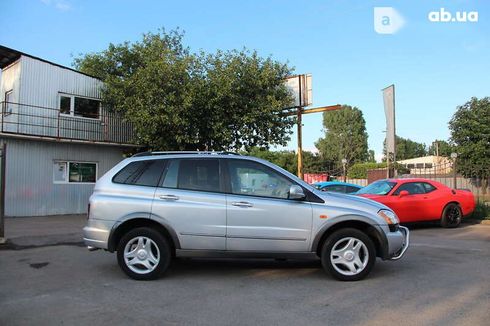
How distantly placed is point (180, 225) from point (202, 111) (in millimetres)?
10876

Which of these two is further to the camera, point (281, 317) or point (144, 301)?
point (144, 301)

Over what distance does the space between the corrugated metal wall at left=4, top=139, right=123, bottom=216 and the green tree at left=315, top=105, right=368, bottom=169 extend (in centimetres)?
5126

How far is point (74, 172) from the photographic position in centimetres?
1823

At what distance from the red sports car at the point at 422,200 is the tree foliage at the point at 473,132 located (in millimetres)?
15026

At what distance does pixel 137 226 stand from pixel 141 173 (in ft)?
2.56

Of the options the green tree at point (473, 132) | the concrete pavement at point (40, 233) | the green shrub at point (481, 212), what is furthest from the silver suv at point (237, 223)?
the green tree at point (473, 132)

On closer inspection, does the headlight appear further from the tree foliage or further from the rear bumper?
the tree foliage

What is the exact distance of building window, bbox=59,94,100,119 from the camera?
18.4m

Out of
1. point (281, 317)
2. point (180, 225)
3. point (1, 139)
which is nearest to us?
point (281, 317)

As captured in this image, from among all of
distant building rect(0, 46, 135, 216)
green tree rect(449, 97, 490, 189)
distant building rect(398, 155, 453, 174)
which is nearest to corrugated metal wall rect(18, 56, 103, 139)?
distant building rect(0, 46, 135, 216)

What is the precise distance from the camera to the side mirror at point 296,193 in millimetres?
6074

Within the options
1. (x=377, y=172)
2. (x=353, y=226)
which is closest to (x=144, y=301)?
(x=353, y=226)

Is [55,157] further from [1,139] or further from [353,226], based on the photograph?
[353,226]

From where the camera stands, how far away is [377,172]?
3353cm
